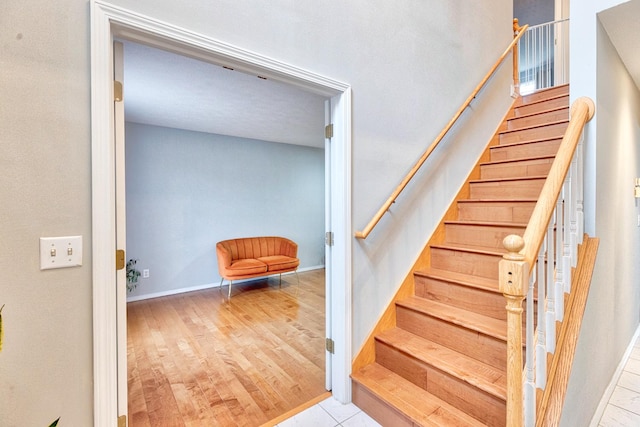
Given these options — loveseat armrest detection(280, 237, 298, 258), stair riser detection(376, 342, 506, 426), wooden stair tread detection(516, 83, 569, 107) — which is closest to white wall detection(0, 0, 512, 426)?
stair riser detection(376, 342, 506, 426)

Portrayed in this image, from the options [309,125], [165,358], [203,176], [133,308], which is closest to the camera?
[165,358]

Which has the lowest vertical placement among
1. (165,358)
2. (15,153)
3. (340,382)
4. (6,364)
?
(165,358)

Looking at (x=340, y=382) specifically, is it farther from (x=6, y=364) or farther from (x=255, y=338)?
(x=6, y=364)

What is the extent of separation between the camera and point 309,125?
435 cm

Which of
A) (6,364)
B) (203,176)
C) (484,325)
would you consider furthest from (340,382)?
(203,176)

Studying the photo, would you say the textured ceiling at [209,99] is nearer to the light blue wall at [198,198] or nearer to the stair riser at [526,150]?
the light blue wall at [198,198]

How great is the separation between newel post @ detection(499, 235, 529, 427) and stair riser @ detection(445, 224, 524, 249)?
4.49 ft

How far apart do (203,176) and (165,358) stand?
2.85 metres

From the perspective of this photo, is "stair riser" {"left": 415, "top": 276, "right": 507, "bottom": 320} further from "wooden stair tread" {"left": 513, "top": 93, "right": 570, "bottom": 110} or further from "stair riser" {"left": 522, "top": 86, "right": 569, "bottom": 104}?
"stair riser" {"left": 522, "top": 86, "right": 569, "bottom": 104}

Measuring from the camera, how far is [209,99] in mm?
3248

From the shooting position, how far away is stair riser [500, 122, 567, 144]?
277 centimetres

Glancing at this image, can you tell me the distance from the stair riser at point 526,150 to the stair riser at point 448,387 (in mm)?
2123

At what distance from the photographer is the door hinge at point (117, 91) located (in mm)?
1269

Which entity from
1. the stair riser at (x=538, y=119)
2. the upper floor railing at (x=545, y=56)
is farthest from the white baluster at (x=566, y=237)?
the upper floor railing at (x=545, y=56)
